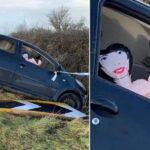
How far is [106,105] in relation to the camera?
305 cm

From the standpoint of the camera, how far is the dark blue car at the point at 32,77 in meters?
11.9

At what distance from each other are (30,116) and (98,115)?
3.29m

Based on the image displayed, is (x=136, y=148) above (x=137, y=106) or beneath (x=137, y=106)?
beneath

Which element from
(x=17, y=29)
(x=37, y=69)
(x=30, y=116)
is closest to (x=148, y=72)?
(x=30, y=116)

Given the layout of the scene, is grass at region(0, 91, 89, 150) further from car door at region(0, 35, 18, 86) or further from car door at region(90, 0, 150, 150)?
car door at region(0, 35, 18, 86)

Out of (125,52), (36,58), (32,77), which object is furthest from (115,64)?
(36,58)

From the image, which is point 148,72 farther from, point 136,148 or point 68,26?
point 68,26

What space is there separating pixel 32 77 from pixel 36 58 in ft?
2.18

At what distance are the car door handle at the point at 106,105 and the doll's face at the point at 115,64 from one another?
14.1 inches

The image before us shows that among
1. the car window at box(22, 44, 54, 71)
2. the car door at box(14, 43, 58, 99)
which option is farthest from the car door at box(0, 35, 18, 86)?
the car window at box(22, 44, 54, 71)

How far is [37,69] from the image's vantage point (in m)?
12.1

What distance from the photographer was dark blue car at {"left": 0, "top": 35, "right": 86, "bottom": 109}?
11.9m

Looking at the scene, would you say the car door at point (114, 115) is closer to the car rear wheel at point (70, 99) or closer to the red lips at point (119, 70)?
the red lips at point (119, 70)

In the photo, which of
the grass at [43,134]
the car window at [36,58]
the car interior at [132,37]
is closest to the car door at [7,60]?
the car window at [36,58]
